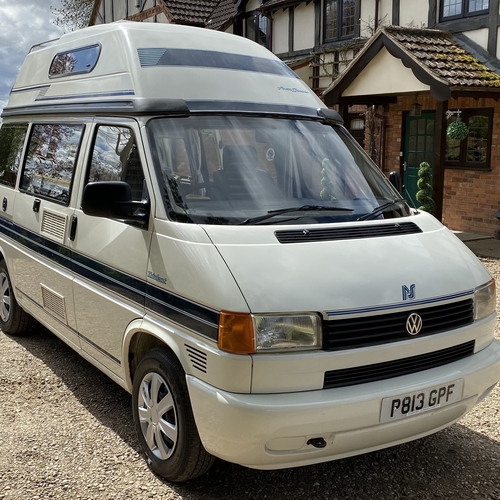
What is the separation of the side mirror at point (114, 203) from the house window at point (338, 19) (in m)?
13.1

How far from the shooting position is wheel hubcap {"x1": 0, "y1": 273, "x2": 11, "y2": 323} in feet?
21.2

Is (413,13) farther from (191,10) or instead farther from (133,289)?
(133,289)

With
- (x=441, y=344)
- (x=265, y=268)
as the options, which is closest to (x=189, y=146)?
(x=265, y=268)

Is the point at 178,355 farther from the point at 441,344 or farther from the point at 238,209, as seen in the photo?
the point at 441,344

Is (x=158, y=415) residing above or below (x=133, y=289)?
below

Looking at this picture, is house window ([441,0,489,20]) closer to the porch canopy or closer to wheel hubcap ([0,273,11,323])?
the porch canopy

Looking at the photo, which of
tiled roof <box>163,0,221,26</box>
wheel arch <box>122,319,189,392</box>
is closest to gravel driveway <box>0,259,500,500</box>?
wheel arch <box>122,319,189,392</box>

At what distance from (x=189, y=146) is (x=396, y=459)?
2367mm

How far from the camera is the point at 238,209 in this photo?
3686 millimetres

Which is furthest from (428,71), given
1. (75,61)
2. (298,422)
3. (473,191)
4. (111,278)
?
(298,422)

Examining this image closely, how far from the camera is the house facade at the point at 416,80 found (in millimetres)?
11672

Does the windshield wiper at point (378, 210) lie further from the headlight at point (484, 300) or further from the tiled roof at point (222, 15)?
the tiled roof at point (222, 15)

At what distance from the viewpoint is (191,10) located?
21.7m

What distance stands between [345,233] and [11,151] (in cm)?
418
